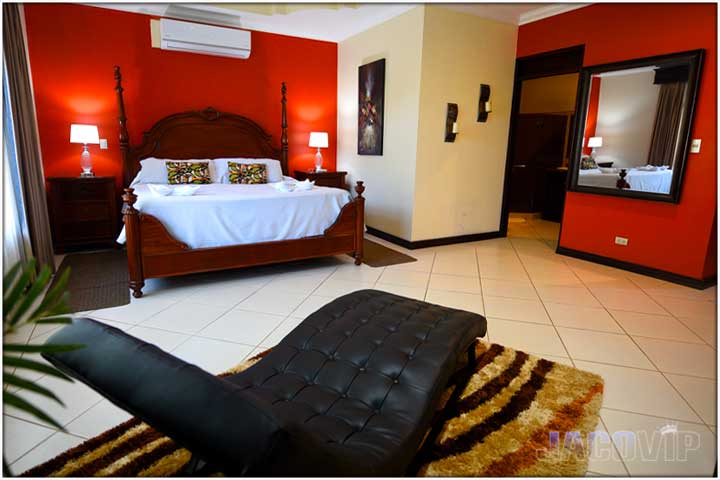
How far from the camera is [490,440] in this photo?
5.51 feet

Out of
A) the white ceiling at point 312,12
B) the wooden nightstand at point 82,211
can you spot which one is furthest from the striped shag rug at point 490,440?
the white ceiling at point 312,12

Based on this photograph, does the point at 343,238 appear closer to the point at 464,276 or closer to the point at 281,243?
the point at 281,243

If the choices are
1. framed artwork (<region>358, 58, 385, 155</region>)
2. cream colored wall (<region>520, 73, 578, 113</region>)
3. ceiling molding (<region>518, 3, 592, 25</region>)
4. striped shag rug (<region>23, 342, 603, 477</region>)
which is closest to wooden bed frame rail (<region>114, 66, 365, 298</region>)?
framed artwork (<region>358, 58, 385, 155</region>)

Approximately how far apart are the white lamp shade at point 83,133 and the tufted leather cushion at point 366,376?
12.3ft

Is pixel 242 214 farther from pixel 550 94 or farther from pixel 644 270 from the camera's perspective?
pixel 550 94

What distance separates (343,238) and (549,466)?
2805 mm

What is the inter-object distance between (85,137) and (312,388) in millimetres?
4216

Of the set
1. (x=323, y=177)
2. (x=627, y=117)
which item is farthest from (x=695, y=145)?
(x=323, y=177)

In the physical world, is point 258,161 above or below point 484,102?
below

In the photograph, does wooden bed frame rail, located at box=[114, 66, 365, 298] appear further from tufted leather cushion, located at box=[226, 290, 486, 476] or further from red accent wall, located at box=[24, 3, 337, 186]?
tufted leather cushion, located at box=[226, 290, 486, 476]

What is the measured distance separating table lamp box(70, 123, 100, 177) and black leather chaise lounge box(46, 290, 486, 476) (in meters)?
3.73

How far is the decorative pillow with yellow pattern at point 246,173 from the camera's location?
16.1 ft

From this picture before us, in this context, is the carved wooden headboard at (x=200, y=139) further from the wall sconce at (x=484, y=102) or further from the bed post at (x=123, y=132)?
the wall sconce at (x=484, y=102)

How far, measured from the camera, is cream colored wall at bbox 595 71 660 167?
12.9 feet
